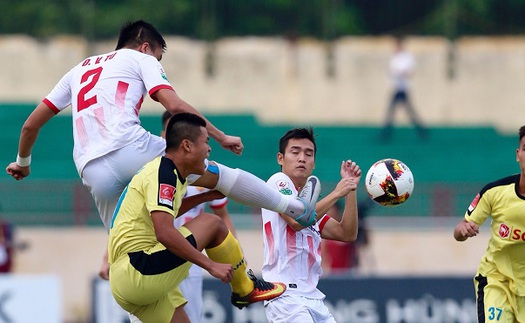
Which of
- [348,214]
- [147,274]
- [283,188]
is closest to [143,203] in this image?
[147,274]

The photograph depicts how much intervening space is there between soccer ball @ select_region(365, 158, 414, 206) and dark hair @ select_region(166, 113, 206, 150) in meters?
1.68

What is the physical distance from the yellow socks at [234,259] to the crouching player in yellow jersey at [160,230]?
0.13 meters

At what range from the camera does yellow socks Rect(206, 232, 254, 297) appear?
328 inches

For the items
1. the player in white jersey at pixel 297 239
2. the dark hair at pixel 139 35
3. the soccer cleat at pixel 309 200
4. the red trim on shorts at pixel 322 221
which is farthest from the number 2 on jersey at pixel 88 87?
the red trim on shorts at pixel 322 221

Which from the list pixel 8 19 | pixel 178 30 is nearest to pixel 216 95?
pixel 178 30

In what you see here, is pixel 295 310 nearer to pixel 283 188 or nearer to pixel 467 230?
pixel 283 188

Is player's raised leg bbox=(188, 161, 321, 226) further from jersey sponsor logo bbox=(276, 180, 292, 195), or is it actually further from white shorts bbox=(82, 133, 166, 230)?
white shorts bbox=(82, 133, 166, 230)

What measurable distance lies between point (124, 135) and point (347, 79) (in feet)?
61.4

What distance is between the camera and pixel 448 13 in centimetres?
2638

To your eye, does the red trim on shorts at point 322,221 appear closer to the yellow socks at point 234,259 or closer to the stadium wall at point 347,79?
the yellow socks at point 234,259

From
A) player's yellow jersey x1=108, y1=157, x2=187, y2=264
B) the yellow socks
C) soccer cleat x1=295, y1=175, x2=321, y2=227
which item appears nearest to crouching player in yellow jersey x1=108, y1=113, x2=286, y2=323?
player's yellow jersey x1=108, y1=157, x2=187, y2=264

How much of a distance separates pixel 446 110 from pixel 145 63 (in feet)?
61.9

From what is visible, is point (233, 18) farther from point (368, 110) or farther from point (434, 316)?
point (434, 316)

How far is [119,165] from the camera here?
8.34 m
